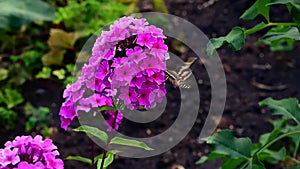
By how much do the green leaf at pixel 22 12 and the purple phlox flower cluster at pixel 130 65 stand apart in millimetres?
1559

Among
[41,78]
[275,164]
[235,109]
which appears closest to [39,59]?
[41,78]

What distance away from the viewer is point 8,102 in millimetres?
2963

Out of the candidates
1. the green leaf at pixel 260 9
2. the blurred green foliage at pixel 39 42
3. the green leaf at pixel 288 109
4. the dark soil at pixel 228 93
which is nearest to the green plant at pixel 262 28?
the green leaf at pixel 260 9

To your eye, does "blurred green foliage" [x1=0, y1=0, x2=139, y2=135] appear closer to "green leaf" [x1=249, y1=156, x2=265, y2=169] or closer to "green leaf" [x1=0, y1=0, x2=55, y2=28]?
"green leaf" [x1=0, y1=0, x2=55, y2=28]

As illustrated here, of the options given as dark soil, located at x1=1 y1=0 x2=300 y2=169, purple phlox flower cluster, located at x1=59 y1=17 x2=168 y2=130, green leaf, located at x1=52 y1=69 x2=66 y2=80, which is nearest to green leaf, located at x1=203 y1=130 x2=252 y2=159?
purple phlox flower cluster, located at x1=59 y1=17 x2=168 y2=130

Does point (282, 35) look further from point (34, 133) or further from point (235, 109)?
point (34, 133)

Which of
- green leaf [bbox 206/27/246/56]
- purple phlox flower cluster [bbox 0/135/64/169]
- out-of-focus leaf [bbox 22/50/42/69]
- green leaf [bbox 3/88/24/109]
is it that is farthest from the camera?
out-of-focus leaf [bbox 22/50/42/69]

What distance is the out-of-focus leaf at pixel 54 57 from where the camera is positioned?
3.16 metres

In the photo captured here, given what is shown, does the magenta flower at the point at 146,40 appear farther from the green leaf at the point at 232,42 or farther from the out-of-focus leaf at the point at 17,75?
the out-of-focus leaf at the point at 17,75

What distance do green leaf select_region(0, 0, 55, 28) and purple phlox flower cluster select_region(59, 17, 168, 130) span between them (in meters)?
1.56

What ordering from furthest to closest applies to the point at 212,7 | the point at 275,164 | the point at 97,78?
the point at 212,7 → the point at 275,164 → the point at 97,78

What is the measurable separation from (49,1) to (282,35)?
1936 mm

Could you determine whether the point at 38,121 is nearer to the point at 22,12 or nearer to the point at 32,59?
the point at 32,59

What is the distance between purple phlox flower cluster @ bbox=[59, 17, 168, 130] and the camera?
1427 millimetres
